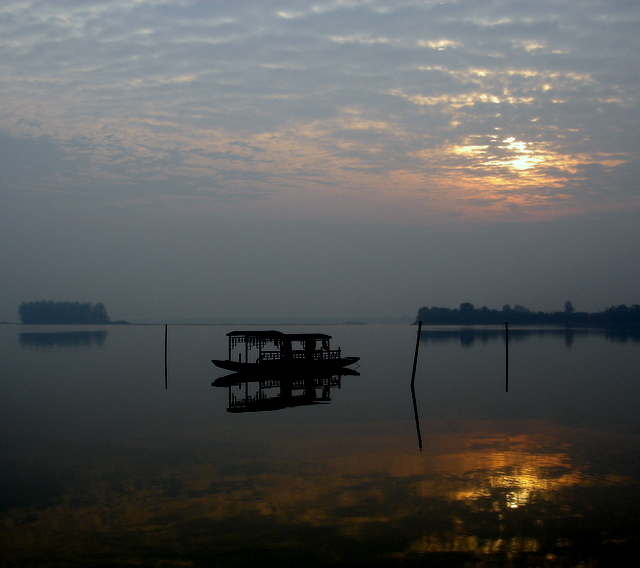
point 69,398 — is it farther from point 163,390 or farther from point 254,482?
point 254,482

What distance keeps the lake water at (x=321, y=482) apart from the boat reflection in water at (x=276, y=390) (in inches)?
61.3

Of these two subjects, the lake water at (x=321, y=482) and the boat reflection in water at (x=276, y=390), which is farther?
the boat reflection in water at (x=276, y=390)

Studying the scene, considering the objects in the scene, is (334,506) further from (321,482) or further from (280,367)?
(280,367)

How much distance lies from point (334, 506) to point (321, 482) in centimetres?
238

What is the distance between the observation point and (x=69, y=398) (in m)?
38.6

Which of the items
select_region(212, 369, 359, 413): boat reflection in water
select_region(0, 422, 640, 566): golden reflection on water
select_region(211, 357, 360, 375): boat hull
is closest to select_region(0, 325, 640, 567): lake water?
select_region(0, 422, 640, 566): golden reflection on water

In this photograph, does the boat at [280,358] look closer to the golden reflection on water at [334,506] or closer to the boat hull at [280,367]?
the boat hull at [280,367]

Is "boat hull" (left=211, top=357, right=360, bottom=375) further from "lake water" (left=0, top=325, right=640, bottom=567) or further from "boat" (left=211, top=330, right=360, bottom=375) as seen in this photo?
"lake water" (left=0, top=325, right=640, bottom=567)

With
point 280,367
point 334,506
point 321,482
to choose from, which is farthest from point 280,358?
point 334,506

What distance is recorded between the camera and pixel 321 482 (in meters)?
17.8

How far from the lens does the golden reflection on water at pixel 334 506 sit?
41.8ft

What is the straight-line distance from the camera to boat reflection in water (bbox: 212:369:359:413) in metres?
36.3

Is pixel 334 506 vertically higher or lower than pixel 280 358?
lower

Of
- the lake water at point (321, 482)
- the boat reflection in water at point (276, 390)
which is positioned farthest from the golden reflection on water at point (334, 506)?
the boat reflection in water at point (276, 390)
